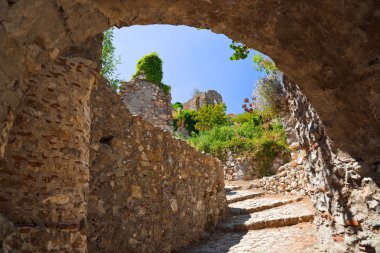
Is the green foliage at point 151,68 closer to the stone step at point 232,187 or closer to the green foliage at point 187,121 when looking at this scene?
the stone step at point 232,187

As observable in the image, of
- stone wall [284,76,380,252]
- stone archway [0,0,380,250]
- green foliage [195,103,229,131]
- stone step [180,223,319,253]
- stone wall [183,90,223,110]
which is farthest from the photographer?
stone wall [183,90,223,110]

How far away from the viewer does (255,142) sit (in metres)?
13.3

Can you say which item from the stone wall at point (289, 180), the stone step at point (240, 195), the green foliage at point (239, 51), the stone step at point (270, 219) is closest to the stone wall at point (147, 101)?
the stone step at point (240, 195)

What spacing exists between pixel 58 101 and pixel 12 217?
111cm

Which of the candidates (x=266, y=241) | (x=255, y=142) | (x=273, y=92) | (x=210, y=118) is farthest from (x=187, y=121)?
(x=266, y=241)

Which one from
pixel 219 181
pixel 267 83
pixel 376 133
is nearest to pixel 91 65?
pixel 376 133

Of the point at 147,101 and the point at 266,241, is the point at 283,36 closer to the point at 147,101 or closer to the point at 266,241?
the point at 266,241

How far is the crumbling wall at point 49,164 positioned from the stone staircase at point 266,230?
354 centimetres

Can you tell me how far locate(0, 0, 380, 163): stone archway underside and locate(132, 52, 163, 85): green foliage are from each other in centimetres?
1341

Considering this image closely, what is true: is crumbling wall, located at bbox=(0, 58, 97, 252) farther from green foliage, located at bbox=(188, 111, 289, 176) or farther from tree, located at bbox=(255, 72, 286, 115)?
tree, located at bbox=(255, 72, 286, 115)

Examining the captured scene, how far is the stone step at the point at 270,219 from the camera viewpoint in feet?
22.6

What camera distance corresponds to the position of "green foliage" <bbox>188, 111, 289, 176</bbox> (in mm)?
12703

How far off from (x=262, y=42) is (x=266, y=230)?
546cm

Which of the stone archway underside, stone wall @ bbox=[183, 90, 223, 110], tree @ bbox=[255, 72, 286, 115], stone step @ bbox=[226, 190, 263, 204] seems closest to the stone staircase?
stone step @ bbox=[226, 190, 263, 204]
